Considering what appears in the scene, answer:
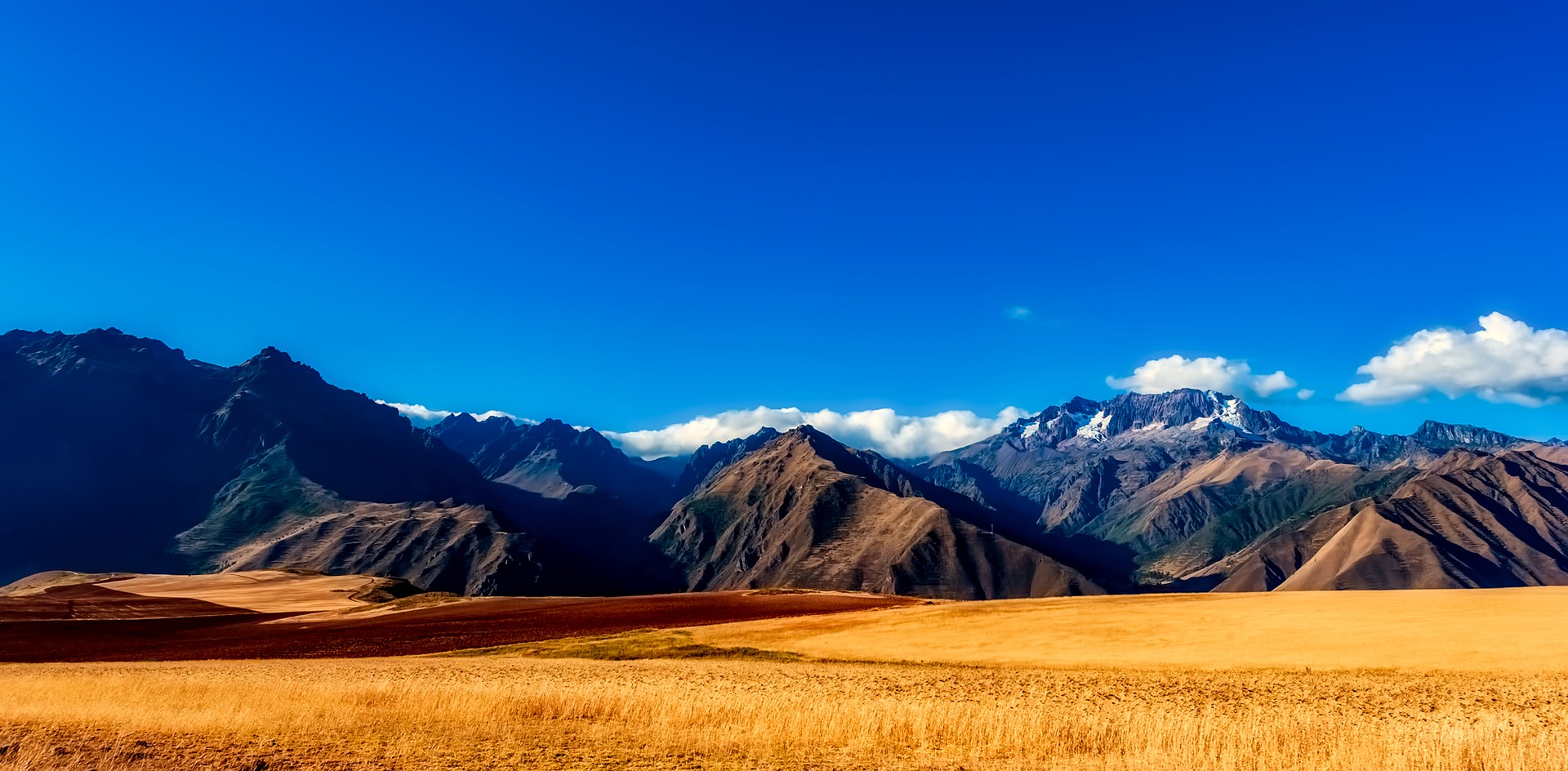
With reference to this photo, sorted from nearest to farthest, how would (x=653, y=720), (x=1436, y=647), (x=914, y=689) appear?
1. (x=653, y=720)
2. (x=914, y=689)
3. (x=1436, y=647)

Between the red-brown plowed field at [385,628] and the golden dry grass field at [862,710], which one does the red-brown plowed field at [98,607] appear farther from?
the golden dry grass field at [862,710]

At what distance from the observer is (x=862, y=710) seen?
27.9 m

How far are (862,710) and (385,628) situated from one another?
6910 cm

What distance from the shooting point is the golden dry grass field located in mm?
23109

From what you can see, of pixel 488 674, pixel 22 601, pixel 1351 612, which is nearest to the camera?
pixel 488 674

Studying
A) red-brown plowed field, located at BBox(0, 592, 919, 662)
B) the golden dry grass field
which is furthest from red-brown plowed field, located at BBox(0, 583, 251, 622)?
the golden dry grass field

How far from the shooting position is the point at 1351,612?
2355 inches

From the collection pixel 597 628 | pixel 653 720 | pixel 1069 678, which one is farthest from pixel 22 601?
pixel 1069 678

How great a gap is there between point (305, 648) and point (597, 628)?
74.6 ft

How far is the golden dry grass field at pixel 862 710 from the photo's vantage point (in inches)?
910

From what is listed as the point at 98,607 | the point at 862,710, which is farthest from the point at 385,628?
the point at 98,607

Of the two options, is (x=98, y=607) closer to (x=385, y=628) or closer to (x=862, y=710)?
(x=385, y=628)

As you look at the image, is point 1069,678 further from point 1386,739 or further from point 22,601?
point 22,601

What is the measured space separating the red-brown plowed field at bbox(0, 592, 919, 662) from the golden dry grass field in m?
16.7
